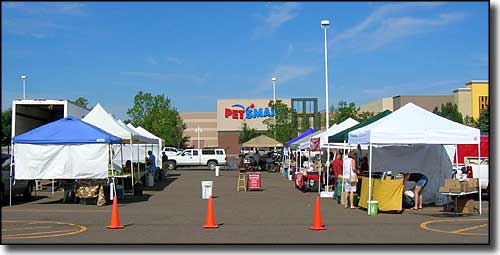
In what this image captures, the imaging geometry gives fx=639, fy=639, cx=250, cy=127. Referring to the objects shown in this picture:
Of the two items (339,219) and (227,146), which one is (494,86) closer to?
(339,219)

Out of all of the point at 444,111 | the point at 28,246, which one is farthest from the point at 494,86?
the point at 444,111

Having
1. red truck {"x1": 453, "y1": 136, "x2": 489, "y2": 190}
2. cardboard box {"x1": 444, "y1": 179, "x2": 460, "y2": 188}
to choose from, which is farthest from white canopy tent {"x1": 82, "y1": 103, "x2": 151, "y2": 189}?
cardboard box {"x1": 444, "y1": 179, "x2": 460, "y2": 188}

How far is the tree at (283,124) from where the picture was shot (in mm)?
59094

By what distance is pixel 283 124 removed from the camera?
6084 cm

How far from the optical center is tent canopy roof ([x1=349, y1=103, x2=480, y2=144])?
16.7m

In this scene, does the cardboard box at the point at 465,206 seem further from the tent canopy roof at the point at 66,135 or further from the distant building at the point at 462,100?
the distant building at the point at 462,100

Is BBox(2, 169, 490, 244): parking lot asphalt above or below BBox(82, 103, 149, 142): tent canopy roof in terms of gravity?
below

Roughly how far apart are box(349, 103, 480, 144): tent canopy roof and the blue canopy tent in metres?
8.13

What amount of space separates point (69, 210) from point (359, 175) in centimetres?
865

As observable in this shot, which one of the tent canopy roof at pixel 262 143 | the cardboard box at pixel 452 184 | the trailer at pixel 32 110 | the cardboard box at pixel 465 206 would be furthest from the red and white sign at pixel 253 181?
the tent canopy roof at pixel 262 143

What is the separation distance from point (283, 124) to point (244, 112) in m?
43.6

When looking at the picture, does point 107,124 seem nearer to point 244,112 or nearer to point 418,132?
point 418,132

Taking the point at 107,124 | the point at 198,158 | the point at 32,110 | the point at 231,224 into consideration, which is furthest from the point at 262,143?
the point at 231,224

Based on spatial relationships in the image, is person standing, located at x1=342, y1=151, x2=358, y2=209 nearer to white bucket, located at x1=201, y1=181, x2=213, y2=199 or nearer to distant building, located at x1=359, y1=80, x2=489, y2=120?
white bucket, located at x1=201, y1=181, x2=213, y2=199
